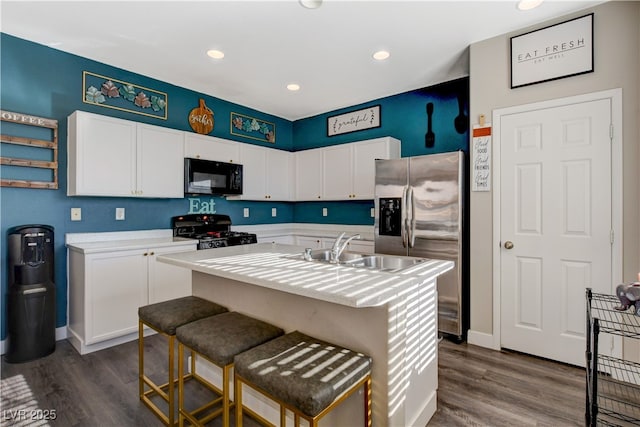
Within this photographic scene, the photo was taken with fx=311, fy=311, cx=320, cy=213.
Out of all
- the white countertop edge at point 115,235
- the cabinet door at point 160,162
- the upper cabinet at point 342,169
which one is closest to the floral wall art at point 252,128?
the upper cabinet at point 342,169

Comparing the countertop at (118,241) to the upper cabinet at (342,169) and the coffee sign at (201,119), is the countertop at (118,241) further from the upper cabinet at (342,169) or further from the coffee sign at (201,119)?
the upper cabinet at (342,169)

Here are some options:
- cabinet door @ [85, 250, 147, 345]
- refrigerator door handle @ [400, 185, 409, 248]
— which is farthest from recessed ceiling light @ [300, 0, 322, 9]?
cabinet door @ [85, 250, 147, 345]

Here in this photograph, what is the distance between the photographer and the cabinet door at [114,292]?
2650 mm

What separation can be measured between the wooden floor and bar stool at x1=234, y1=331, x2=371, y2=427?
730 mm

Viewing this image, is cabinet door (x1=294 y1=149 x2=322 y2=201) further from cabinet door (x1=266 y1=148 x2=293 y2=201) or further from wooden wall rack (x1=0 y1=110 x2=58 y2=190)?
wooden wall rack (x1=0 y1=110 x2=58 y2=190)

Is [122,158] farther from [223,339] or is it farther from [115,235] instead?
[223,339]

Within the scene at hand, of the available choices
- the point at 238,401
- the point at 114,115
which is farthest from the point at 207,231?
the point at 238,401

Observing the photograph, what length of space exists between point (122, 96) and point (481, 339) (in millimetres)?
4322

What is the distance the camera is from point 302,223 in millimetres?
5250

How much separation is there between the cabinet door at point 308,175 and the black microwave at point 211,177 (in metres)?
1.08

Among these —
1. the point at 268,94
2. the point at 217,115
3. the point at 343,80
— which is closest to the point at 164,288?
the point at 217,115

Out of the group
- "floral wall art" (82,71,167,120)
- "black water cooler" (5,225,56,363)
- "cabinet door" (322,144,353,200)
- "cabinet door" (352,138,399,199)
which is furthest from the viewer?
"cabinet door" (322,144,353,200)

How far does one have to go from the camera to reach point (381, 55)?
308cm

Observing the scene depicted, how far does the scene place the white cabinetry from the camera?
4.30 m
